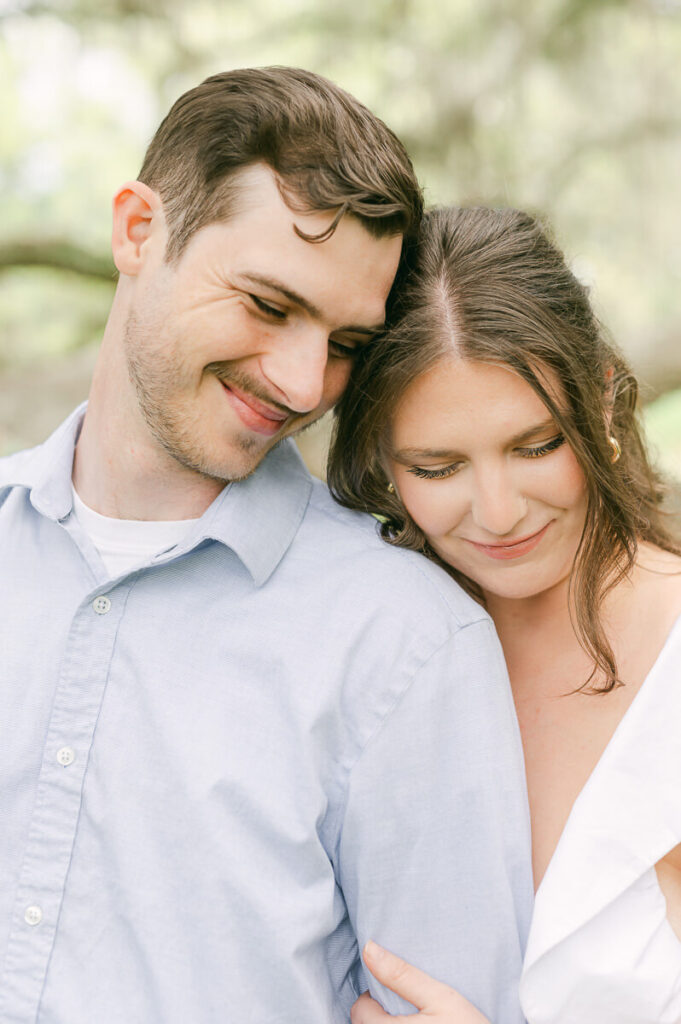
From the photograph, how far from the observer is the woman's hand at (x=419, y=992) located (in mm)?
1320

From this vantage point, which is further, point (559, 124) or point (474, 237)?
point (559, 124)

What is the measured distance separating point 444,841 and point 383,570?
36cm

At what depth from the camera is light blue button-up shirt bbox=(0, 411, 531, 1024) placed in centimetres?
132

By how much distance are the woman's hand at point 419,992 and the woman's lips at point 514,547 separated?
56cm

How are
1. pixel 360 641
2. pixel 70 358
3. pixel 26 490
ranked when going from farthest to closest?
pixel 70 358 < pixel 26 490 < pixel 360 641

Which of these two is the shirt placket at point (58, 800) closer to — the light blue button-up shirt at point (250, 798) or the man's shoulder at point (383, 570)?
the light blue button-up shirt at point (250, 798)

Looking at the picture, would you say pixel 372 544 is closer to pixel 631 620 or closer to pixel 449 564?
pixel 449 564

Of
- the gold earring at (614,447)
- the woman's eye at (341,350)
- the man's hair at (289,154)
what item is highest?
the man's hair at (289,154)

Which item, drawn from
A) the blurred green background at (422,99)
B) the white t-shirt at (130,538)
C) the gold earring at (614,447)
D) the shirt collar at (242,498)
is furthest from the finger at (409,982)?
the blurred green background at (422,99)

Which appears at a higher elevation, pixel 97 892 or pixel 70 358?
pixel 97 892

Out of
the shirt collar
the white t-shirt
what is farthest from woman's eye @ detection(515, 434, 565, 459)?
the white t-shirt

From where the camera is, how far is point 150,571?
145cm

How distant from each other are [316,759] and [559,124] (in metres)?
4.23


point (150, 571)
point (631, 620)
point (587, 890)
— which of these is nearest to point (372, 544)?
point (150, 571)
